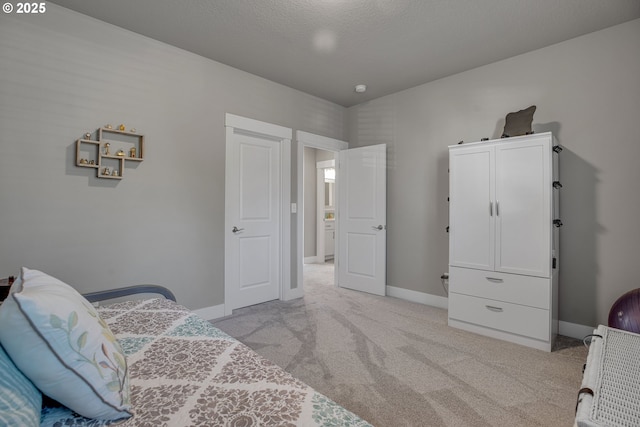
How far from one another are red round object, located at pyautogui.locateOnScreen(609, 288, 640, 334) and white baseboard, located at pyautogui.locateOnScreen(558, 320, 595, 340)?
4.81ft

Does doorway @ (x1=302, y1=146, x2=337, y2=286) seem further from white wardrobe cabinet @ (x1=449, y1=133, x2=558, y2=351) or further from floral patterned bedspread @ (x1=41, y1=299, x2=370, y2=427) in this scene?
floral patterned bedspread @ (x1=41, y1=299, x2=370, y2=427)

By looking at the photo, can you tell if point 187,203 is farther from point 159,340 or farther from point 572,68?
point 572,68

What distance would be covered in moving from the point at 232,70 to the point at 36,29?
5.25 feet

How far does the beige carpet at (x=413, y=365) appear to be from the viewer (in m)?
1.73

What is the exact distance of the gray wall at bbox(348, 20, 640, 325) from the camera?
2.53 meters

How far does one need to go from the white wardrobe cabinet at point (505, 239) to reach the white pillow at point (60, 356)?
2.88 metres

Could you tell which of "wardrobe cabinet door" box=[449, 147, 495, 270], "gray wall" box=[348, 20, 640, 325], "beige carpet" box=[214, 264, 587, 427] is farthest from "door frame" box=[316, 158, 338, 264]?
"wardrobe cabinet door" box=[449, 147, 495, 270]

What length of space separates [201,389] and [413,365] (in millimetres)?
1760

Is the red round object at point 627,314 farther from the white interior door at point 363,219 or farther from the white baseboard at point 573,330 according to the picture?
the white interior door at point 363,219

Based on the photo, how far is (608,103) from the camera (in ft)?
8.55

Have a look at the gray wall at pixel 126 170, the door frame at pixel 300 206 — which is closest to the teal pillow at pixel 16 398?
the gray wall at pixel 126 170

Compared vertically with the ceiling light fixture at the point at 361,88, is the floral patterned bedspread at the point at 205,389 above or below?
below

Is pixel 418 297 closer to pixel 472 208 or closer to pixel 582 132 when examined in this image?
pixel 472 208

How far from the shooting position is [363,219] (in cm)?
428
